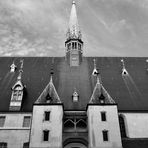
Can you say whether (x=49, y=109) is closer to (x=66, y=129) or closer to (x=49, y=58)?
(x=66, y=129)

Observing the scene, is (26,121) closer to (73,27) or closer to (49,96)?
(49,96)

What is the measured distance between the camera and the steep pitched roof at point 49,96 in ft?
98.9

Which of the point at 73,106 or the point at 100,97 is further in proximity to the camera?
the point at 73,106

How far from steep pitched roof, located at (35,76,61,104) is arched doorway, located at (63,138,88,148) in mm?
5138

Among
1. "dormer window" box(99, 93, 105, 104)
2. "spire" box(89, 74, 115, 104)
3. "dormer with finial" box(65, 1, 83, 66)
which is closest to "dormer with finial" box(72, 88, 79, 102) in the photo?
"spire" box(89, 74, 115, 104)

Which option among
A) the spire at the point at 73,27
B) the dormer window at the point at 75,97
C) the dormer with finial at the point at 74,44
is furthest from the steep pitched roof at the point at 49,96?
the spire at the point at 73,27

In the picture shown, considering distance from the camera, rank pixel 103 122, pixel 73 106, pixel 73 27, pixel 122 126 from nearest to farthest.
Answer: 1. pixel 103 122
2. pixel 122 126
3. pixel 73 106
4. pixel 73 27

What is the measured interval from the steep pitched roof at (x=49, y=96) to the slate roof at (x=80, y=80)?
1.66m

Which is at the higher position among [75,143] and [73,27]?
[73,27]

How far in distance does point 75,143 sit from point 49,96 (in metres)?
6.79

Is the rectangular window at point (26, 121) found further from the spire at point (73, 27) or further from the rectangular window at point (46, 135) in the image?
the spire at point (73, 27)

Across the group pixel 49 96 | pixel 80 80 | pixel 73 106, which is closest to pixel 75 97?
pixel 73 106

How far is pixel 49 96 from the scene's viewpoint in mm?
30391

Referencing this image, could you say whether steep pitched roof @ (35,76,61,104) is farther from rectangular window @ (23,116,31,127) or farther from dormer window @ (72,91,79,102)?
dormer window @ (72,91,79,102)
